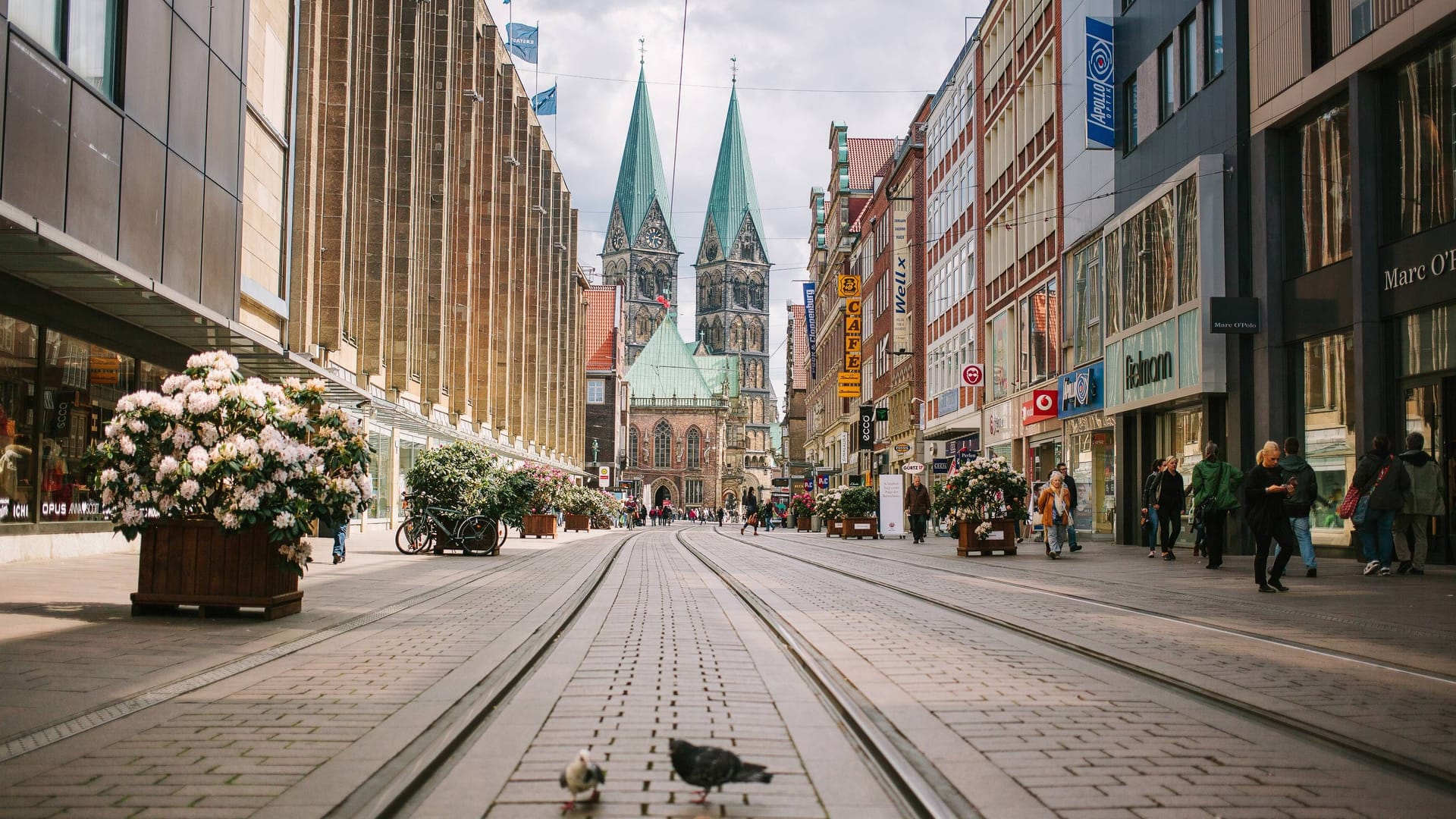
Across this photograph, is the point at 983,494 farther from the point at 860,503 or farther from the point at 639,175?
the point at 639,175

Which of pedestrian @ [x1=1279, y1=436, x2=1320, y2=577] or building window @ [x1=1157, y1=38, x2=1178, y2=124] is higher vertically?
building window @ [x1=1157, y1=38, x2=1178, y2=124]

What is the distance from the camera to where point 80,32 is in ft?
52.5

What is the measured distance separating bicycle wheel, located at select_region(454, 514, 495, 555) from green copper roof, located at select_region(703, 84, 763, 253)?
463ft

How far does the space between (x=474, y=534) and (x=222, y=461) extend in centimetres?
1397

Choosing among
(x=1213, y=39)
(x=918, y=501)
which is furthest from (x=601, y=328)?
(x=1213, y=39)

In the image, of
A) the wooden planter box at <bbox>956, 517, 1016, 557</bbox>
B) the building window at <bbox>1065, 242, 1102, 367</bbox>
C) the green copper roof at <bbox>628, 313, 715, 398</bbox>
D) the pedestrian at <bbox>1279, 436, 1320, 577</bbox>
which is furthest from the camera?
the green copper roof at <bbox>628, 313, 715, 398</bbox>

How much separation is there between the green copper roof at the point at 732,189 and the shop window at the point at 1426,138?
14563 centimetres

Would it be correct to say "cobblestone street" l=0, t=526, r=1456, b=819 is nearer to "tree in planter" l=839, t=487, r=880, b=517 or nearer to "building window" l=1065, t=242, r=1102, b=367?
"building window" l=1065, t=242, r=1102, b=367

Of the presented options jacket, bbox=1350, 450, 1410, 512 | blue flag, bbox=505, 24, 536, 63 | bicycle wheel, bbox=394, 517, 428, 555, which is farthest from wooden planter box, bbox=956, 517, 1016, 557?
blue flag, bbox=505, 24, 536, 63

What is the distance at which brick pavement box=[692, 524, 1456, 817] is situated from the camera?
427 centimetres

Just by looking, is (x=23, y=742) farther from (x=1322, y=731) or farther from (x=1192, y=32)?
(x=1192, y=32)

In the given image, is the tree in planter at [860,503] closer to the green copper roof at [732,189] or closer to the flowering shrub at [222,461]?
the flowering shrub at [222,461]

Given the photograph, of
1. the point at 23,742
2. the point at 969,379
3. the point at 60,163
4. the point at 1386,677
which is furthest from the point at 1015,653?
the point at 969,379

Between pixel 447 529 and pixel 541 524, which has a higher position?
pixel 447 529
